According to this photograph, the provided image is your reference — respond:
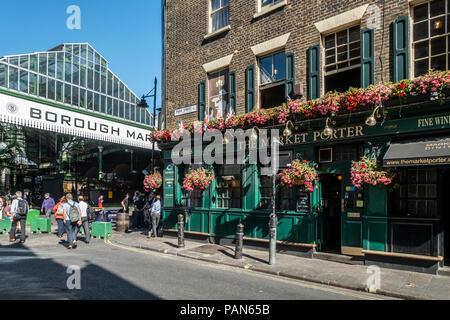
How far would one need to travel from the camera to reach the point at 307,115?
31.0 feet

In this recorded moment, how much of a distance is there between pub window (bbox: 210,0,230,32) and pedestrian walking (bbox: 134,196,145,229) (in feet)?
29.6

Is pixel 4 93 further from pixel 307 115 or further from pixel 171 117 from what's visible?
pixel 307 115

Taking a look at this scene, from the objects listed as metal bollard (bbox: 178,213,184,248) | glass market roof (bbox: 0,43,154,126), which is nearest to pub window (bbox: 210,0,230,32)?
metal bollard (bbox: 178,213,184,248)

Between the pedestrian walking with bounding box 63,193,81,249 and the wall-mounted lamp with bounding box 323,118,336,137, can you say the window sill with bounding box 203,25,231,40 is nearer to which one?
the wall-mounted lamp with bounding box 323,118,336,137

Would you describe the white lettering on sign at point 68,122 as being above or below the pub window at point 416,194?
above

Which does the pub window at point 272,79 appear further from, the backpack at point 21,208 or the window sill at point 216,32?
the backpack at point 21,208

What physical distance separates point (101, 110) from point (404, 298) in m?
28.3

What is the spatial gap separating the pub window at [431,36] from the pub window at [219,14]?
6812mm

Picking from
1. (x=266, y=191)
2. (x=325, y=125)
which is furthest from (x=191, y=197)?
(x=325, y=125)

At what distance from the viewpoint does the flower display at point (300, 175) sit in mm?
9312

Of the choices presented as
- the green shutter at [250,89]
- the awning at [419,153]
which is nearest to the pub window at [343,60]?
the awning at [419,153]

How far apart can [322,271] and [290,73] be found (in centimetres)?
608
